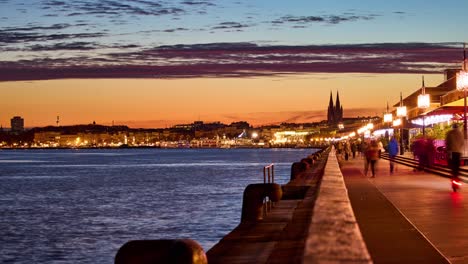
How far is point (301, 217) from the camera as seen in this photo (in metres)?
16.2

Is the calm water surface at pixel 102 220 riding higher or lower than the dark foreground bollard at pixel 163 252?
lower

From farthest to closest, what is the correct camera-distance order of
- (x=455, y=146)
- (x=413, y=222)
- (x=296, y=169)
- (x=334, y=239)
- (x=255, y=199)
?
(x=296, y=169) < (x=455, y=146) < (x=255, y=199) < (x=413, y=222) < (x=334, y=239)

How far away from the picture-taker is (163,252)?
762 centimetres

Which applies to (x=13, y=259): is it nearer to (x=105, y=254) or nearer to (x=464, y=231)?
(x=105, y=254)

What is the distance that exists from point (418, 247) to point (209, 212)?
29353 millimetres

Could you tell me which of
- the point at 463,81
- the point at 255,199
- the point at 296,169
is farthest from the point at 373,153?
the point at 255,199

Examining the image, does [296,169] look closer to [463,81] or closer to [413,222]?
[463,81]

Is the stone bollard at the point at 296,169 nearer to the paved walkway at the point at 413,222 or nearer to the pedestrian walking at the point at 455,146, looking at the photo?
the paved walkway at the point at 413,222

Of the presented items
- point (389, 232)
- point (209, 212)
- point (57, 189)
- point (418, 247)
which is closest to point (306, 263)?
point (418, 247)

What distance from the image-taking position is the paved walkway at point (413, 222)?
38.0ft

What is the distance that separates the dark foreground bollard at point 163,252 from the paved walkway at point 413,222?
381 cm

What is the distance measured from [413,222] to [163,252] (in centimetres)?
926

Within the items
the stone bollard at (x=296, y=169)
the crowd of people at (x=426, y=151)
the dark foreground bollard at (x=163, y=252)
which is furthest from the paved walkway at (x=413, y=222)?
the stone bollard at (x=296, y=169)

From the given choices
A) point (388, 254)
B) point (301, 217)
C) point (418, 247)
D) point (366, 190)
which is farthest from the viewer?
point (366, 190)
